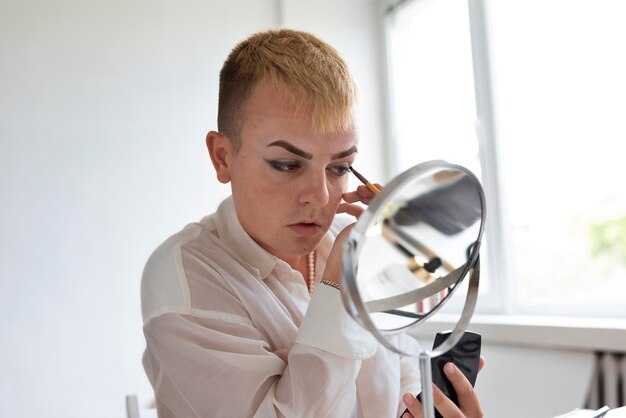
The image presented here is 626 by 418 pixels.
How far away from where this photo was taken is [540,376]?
1.77 metres

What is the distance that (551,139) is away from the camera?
2.13 meters

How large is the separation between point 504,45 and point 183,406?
6.29 feet

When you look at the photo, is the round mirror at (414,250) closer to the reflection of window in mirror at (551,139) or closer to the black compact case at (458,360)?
the black compact case at (458,360)

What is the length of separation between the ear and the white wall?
1386mm

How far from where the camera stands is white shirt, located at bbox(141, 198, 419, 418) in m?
0.73

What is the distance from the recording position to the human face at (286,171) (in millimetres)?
786

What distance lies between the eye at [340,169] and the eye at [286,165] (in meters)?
0.04

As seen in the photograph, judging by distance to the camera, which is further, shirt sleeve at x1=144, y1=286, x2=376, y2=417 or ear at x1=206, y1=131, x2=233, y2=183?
ear at x1=206, y1=131, x2=233, y2=183

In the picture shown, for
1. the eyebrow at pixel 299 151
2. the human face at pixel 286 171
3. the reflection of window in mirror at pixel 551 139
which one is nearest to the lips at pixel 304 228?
the human face at pixel 286 171

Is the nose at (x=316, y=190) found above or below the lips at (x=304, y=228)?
above

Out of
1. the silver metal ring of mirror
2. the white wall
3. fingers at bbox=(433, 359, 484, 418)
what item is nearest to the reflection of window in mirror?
the white wall

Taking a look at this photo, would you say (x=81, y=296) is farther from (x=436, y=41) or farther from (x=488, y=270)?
(x=436, y=41)

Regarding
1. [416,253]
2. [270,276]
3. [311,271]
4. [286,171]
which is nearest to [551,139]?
[311,271]

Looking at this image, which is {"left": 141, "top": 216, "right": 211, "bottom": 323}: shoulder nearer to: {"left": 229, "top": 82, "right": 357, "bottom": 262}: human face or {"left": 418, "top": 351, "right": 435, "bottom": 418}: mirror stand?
{"left": 229, "top": 82, "right": 357, "bottom": 262}: human face
